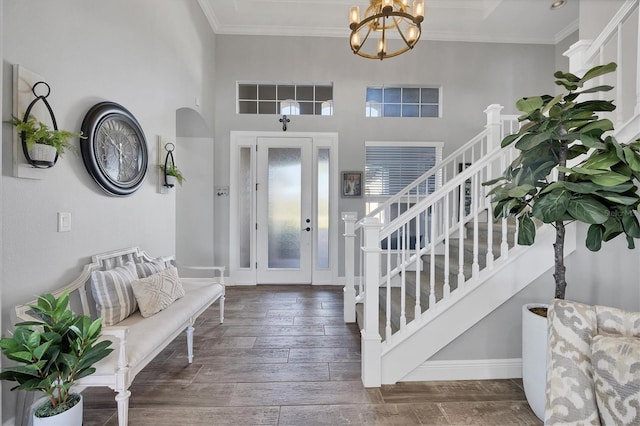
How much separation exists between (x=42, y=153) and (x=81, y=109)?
587 millimetres

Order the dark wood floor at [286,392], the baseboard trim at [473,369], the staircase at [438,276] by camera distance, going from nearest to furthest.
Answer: the dark wood floor at [286,392], the baseboard trim at [473,369], the staircase at [438,276]

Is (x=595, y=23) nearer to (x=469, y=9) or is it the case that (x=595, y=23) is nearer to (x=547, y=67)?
(x=469, y=9)

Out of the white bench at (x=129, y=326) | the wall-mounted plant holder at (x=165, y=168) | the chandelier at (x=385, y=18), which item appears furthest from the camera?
the wall-mounted plant holder at (x=165, y=168)

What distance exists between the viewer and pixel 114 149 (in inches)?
94.9

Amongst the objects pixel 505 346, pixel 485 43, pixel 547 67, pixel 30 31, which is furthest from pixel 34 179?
pixel 547 67

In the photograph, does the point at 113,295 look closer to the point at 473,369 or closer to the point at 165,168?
the point at 165,168

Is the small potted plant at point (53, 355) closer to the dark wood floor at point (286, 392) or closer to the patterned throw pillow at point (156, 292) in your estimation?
the dark wood floor at point (286, 392)

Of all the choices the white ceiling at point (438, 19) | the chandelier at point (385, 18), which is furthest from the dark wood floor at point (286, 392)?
the white ceiling at point (438, 19)

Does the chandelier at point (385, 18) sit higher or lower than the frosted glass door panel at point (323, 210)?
higher

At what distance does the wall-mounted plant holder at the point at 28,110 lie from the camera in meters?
1.63

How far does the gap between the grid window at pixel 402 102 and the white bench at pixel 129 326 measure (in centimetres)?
362

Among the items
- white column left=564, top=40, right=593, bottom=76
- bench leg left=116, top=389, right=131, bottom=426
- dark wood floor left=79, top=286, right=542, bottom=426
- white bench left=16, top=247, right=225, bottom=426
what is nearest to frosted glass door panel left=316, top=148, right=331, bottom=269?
dark wood floor left=79, top=286, right=542, bottom=426

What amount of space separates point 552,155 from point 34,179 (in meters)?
2.87

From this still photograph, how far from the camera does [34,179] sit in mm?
1740
